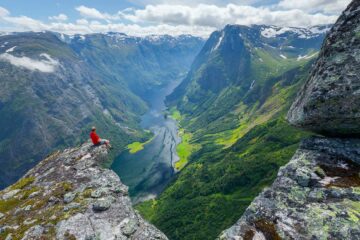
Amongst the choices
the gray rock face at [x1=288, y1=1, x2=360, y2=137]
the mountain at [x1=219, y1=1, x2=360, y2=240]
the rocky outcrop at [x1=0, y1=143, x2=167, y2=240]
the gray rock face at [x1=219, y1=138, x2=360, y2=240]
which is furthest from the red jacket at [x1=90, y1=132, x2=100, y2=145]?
the gray rock face at [x1=288, y1=1, x2=360, y2=137]

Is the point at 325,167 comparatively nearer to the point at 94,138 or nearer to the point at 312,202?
the point at 312,202

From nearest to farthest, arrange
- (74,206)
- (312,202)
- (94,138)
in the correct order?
(312,202) → (74,206) → (94,138)

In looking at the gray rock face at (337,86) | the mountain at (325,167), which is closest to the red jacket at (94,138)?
the mountain at (325,167)

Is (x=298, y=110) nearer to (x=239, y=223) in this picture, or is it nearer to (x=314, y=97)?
(x=314, y=97)

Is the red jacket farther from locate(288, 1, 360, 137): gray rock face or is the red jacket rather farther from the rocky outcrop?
locate(288, 1, 360, 137): gray rock face

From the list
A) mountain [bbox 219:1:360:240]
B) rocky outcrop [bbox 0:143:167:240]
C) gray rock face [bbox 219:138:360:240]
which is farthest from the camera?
rocky outcrop [bbox 0:143:167:240]

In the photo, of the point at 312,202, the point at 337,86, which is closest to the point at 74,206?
the point at 312,202

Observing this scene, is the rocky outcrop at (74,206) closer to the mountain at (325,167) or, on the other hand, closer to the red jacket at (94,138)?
the red jacket at (94,138)

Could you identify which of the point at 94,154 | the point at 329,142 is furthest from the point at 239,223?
the point at 94,154
